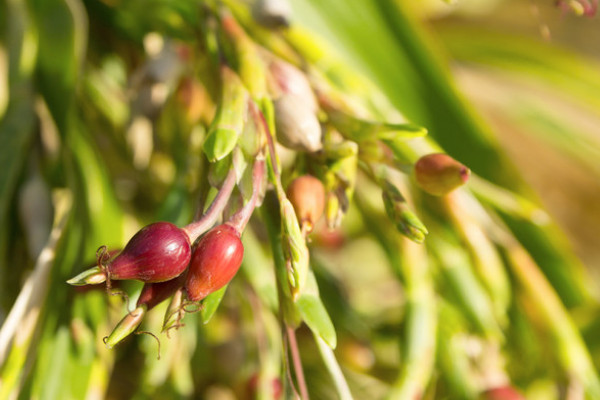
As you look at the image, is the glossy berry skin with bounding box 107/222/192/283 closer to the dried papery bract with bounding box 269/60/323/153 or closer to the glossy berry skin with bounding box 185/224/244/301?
the glossy berry skin with bounding box 185/224/244/301

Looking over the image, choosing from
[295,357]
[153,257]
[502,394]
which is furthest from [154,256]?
[502,394]

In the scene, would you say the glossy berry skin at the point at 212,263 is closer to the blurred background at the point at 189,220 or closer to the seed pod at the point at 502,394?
the blurred background at the point at 189,220

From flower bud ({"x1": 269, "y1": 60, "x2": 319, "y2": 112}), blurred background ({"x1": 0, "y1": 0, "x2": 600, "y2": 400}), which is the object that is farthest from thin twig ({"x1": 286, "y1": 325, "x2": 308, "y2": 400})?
flower bud ({"x1": 269, "y1": 60, "x2": 319, "y2": 112})

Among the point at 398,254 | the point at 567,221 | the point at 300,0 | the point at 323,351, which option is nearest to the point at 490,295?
the point at 398,254

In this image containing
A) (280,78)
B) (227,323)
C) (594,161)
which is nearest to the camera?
(280,78)

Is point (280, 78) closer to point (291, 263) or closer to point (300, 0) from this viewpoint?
point (291, 263)

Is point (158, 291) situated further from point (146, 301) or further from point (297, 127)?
point (297, 127)
